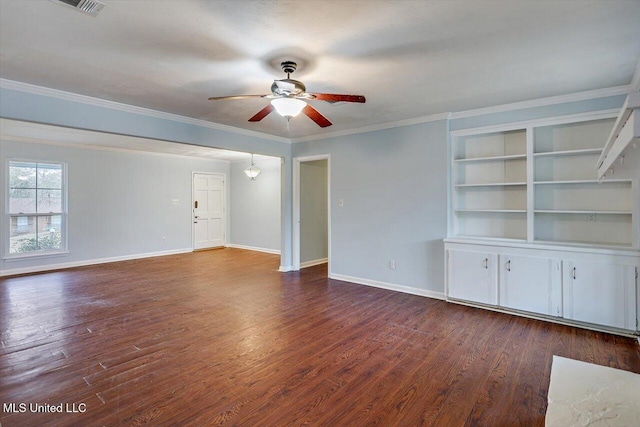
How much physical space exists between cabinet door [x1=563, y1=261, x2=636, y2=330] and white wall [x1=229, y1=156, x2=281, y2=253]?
20.1 feet

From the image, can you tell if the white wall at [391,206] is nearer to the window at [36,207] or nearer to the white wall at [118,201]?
the white wall at [118,201]

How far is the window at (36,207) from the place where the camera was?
6059 mm

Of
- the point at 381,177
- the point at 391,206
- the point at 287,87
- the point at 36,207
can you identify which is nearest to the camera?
the point at 287,87

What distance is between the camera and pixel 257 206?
8.80 meters

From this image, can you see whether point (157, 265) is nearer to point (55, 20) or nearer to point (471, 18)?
point (55, 20)

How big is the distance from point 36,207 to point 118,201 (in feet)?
4.67

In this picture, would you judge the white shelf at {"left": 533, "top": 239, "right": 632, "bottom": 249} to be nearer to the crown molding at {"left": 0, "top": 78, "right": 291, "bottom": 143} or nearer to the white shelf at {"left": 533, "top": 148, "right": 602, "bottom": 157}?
the white shelf at {"left": 533, "top": 148, "right": 602, "bottom": 157}

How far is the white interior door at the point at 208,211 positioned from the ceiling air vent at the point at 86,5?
703 centimetres

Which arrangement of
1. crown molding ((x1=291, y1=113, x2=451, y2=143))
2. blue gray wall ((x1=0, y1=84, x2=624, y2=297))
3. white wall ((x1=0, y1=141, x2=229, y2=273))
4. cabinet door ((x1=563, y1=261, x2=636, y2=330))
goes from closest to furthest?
cabinet door ((x1=563, y1=261, x2=636, y2=330))
blue gray wall ((x1=0, y1=84, x2=624, y2=297))
crown molding ((x1=291, y1=113, x2=451, y2=143))
white wall ((x1=0, y1=141, x2=229, y2=273))

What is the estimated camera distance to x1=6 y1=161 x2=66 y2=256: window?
6.06m

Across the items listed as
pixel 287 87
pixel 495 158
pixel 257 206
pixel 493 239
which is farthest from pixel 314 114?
pixel 257 206

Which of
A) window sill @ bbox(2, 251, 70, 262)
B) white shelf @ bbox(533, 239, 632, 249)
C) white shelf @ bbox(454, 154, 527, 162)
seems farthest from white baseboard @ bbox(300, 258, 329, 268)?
window sill @ bbox(2, 251, 70, 262)

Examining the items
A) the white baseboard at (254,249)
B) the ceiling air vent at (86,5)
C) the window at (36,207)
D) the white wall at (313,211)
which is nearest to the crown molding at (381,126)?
the white wall at (313,211)

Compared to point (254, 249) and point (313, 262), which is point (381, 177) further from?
point (254, 249)
